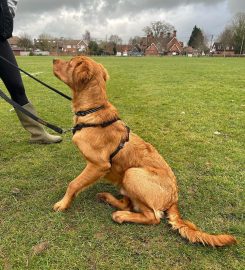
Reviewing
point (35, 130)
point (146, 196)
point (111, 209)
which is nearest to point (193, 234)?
point (146, 196)

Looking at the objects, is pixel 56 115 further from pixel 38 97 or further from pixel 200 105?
pixel 200 105

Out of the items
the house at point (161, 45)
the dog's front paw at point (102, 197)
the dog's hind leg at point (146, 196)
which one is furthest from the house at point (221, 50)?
the dog's hind leg at point (146, 196)

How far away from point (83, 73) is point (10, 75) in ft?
6.59

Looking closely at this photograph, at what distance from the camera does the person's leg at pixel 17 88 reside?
17.2 ft

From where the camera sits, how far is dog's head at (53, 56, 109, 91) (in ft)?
12.9

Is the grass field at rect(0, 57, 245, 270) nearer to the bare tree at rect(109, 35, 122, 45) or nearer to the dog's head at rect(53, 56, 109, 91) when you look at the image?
the dog's head at rect(53, 56, 109, 91)

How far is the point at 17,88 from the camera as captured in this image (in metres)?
5.56

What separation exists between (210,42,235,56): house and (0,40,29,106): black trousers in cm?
10037

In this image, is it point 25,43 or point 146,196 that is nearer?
point 146,196

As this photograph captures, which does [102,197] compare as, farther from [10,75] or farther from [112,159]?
[10,75]

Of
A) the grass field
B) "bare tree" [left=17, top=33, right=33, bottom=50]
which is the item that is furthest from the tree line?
the grass field

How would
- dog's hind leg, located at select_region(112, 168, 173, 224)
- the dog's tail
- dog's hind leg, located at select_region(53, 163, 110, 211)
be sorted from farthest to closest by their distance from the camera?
1. dog's hind leg, located at select_region(53, 163, 110, 211)
2. dog's hind leg, located at select_region(112, 168, 173, 224)
3. the dog's tail

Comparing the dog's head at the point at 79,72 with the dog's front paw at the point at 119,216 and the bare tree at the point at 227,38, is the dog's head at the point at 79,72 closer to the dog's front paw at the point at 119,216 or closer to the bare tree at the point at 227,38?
the dog's front paw at the point at 119,216

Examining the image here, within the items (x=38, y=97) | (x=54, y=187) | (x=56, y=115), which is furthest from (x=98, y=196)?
(x=38, y=97)
